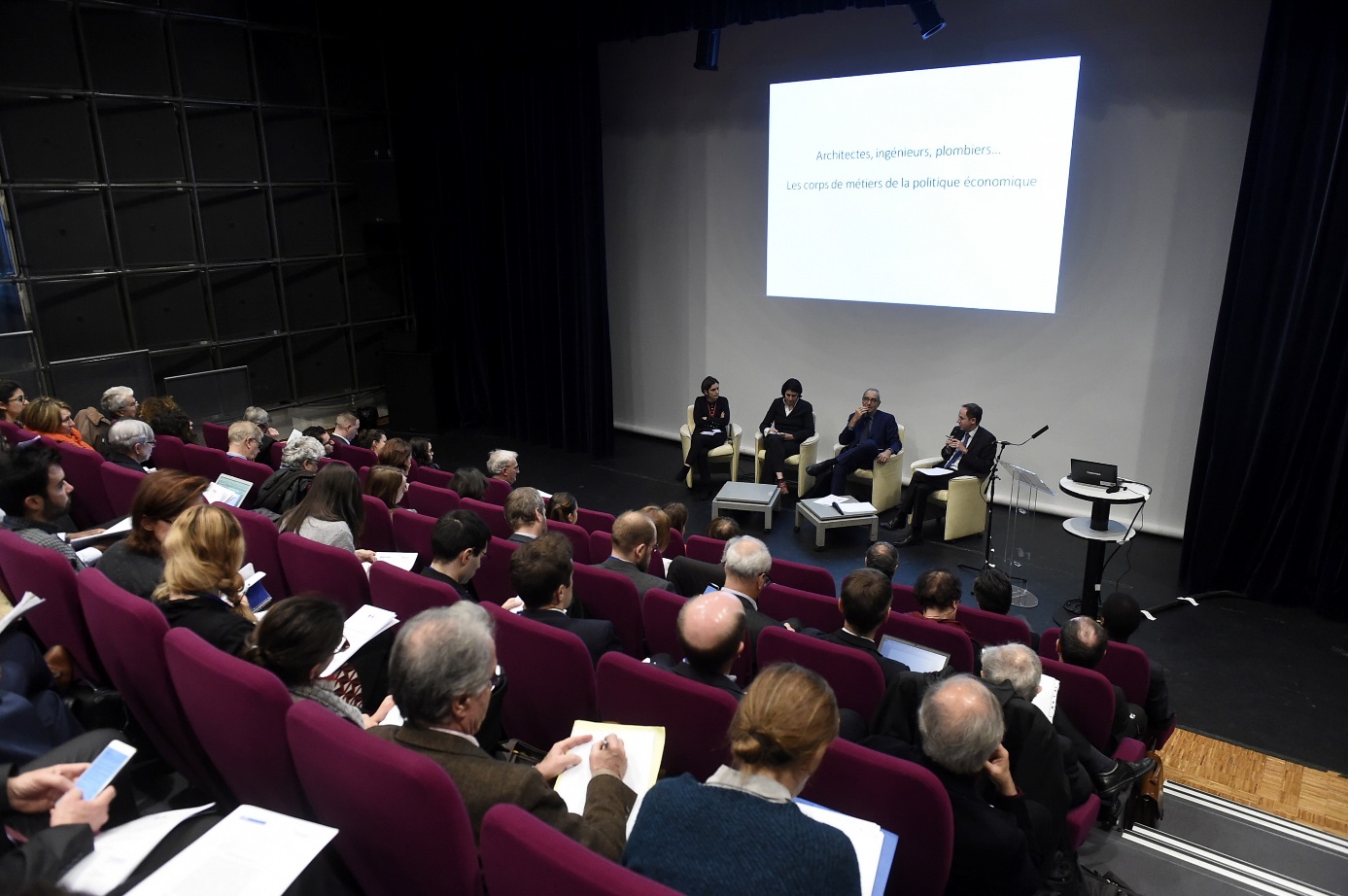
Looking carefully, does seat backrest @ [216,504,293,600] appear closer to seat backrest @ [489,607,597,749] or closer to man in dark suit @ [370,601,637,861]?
seat backrest @ [489,607,597,749]

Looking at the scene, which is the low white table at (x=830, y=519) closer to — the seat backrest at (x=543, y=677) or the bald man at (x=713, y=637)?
the seat backrest at (x=543, y=677)

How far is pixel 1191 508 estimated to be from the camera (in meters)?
5.68

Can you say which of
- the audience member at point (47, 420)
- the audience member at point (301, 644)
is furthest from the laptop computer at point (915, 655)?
the audience member at point (47, 420)

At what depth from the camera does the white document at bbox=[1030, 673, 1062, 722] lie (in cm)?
273

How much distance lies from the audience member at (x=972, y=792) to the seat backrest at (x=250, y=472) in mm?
3778

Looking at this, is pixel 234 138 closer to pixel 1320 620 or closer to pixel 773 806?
pixel 773 806

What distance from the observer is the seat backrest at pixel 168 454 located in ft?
17.5

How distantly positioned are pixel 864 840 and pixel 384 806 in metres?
0.98

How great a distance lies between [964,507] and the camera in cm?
641

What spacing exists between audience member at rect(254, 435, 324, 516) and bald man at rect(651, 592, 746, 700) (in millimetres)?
2609

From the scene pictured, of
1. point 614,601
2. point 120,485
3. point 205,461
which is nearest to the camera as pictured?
point 614,601

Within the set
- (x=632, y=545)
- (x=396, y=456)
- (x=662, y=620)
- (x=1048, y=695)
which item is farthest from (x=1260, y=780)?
(x=396, y=456)

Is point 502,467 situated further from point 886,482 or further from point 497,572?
point 886,482

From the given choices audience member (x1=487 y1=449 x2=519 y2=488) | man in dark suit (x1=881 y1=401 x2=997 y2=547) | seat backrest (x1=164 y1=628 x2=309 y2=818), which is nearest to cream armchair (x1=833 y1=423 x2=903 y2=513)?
man in dark suit (x1=881 y1=401 x2=997 y2=547)
